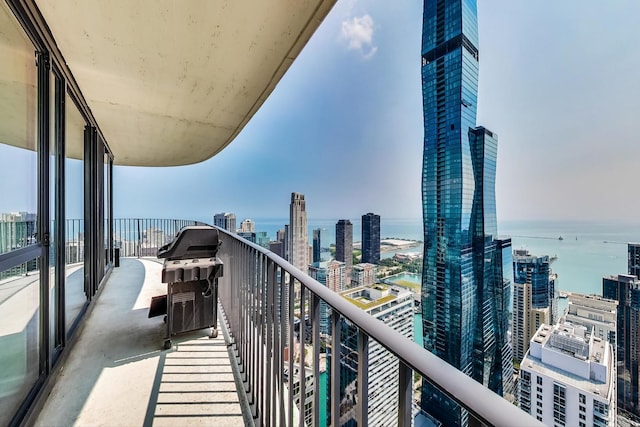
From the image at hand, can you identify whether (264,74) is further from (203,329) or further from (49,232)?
(203,329)

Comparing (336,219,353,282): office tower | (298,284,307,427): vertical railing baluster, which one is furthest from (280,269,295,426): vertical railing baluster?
(336,219,353,282): office tower

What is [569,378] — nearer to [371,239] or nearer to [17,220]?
[17,220]

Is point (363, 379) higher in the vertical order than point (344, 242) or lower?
higher

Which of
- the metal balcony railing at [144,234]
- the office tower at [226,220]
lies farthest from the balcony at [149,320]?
the office tower at [226,220]

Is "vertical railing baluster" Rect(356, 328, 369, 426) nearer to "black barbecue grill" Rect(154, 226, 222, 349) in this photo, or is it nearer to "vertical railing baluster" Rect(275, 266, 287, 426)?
"vertical railing baluster" Rect(275, 266, 287, 426)

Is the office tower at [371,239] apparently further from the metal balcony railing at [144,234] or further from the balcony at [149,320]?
the metal balcony railing at [144,234]

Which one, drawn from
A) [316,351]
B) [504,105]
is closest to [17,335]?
[316,351]
